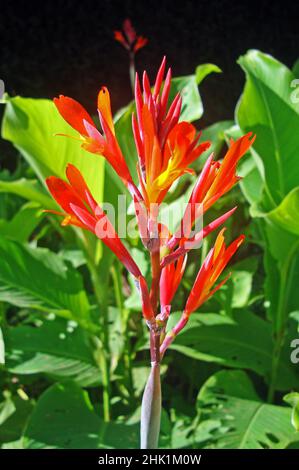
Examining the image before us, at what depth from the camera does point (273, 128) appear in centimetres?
144

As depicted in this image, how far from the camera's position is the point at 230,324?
59.2 inches

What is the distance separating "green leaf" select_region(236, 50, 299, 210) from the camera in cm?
144

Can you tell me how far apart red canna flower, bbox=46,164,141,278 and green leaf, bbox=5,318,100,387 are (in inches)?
30.2

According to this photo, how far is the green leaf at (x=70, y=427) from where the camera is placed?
4.52ft

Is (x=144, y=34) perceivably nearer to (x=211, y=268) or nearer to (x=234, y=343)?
(x=234, y=343)

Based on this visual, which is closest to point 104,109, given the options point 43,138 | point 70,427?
point 43,138

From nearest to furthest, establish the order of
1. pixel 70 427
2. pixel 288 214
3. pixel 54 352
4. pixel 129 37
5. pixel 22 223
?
pixel 288 214
pixel 70 427
pixel 54 352
pixel 22 223
pixel 129 37

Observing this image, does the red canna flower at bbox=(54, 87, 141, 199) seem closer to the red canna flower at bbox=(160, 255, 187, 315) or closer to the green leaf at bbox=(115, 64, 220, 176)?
the red canna flower at bbox=(160, 255, 187, 315)

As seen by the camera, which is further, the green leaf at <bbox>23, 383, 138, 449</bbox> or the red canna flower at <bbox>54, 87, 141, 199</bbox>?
the green leaf at <bbox>23, 383, 138, 449</bbox>

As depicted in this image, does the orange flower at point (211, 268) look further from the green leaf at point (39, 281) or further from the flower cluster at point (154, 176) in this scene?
the green leaf at point (39, 281)

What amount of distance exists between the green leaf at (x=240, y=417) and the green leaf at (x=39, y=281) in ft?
0.99

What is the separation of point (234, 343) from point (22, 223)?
568 millimetres

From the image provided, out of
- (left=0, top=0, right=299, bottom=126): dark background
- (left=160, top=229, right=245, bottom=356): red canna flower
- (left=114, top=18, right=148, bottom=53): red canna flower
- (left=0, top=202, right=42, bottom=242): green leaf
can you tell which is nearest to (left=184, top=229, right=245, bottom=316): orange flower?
(left=160, top=229, right=245, bottom=356): red canna flower

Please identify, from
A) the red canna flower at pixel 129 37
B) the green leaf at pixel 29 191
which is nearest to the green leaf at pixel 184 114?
the green leaf at pixel 29 191
